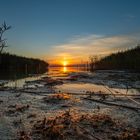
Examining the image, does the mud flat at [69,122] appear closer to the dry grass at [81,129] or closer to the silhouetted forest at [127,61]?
the dry grass at [81,129]

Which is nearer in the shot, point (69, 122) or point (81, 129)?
point (81, 129)

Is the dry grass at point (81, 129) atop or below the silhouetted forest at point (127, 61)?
below

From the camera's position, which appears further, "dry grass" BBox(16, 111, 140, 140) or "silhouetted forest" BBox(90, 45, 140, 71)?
"silhouetted forest" BBox(90, 45, 140, 71)

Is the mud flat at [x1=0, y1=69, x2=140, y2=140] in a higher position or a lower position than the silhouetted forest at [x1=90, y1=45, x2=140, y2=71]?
lower

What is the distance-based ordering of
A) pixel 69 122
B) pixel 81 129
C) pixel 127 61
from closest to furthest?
pixel 81 129 < pixel 69 122 < pixel 127 61

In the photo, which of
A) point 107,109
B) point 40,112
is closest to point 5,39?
point 40,112

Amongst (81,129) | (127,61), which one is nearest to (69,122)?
(81,129)

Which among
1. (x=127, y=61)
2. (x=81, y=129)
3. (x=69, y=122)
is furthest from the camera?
(x=127, y=61)

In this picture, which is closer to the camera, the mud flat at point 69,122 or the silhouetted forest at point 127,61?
the mud flat at point 69,122

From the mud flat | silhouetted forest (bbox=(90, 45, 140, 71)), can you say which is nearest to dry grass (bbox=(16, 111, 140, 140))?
the mud flat

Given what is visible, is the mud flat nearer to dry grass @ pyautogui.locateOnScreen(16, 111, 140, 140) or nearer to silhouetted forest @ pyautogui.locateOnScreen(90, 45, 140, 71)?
dry grass @ pyautogui.locateOnScreen(16, 111, 140, 140)

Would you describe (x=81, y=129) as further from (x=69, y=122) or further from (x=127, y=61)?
(x=127, y=61)

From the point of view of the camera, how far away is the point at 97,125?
4137mm

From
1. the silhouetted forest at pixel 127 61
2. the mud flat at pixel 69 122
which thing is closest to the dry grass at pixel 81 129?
the mud flat at pixel 69 122
